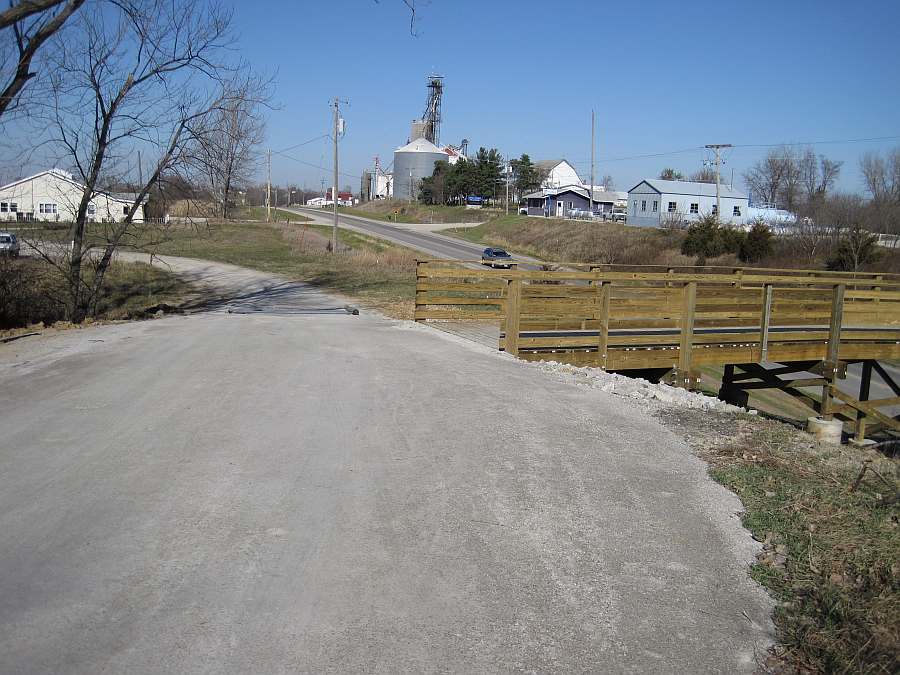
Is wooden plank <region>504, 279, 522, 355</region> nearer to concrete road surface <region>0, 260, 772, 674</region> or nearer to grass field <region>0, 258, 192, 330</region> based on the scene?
concrete road surface <region>0, 260, 772, 674</region>

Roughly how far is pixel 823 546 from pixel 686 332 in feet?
28.9

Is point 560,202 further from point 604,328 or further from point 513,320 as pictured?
point 513,320

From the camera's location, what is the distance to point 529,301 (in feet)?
42.2

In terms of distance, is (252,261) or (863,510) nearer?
(863,510)

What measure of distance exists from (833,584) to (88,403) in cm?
705

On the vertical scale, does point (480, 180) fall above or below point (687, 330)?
above

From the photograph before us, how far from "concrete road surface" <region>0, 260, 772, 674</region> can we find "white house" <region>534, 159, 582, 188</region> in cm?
11963

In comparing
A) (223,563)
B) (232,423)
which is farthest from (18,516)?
(232,423)

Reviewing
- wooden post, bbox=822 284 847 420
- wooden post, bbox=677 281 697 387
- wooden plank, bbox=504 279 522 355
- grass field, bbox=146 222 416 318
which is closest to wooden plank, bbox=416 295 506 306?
wooden plank, bbox=504 279 522 355

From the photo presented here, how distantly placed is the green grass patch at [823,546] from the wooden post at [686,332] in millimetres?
5676

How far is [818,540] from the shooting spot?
16.6ft

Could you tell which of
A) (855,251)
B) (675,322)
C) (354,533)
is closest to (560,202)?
(855,251)

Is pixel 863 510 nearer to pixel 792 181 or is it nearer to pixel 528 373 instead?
pixel 528 373

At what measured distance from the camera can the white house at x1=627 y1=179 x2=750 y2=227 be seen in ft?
236
